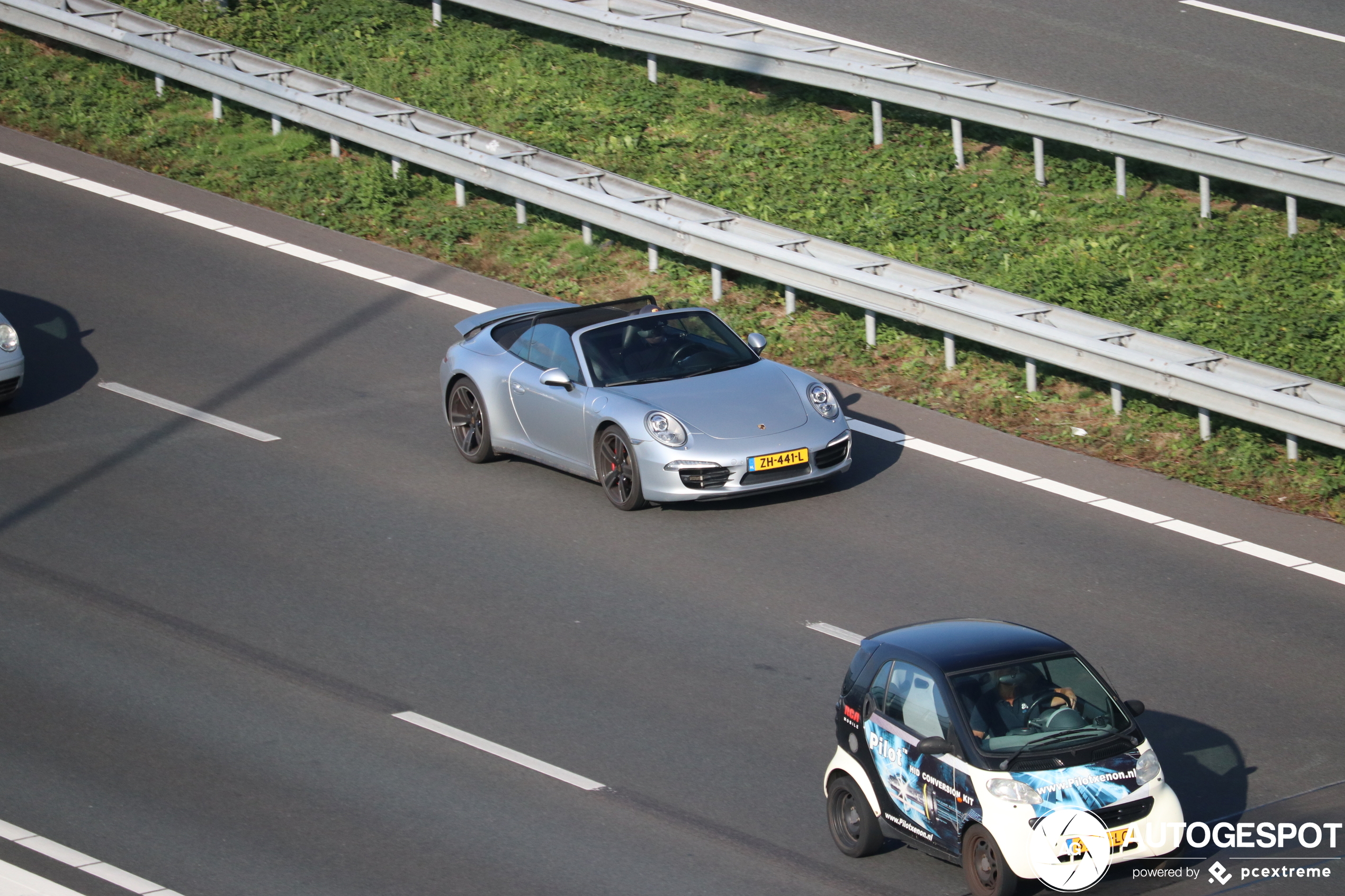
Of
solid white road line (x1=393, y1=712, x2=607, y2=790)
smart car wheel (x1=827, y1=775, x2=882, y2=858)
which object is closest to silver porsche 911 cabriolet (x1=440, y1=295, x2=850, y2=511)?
solid white road line (x1=393, y1=712, x2=607, y2=790)

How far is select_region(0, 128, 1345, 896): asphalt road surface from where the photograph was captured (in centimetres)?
806

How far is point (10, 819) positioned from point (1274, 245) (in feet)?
40.2

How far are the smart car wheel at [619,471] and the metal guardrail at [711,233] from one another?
377 cm

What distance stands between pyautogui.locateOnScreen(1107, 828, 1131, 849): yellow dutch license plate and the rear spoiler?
7.81 meters

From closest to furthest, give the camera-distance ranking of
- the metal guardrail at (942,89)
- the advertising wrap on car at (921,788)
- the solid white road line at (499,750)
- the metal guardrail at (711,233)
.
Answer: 1. the advertising wrap on car at (921,788)
2. the solid white road line at (499,750)
3. the metal guardrail at (711,233)
4. the metal guardrail at (942,89)

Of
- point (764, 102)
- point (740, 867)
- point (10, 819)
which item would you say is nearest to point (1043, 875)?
point (740, 867)

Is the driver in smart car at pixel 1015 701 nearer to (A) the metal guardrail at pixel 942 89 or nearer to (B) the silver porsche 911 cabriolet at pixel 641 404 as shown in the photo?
(B) the silver porsche 911 cabriolet at pixel 641 404

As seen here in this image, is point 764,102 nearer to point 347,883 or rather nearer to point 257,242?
point 257,242

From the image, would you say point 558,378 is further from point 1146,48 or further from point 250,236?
point 1146,48

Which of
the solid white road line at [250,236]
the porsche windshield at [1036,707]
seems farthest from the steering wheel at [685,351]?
the porsche windshield at [1036,707]

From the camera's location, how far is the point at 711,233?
625 inches

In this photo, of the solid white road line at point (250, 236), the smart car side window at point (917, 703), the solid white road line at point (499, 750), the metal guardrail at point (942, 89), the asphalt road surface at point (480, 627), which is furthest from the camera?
the solid white road line at point (250, 236)

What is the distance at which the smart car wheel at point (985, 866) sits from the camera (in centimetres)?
698

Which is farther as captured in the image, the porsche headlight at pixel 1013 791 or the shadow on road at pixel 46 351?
the shadow on road at pixel 46 351
